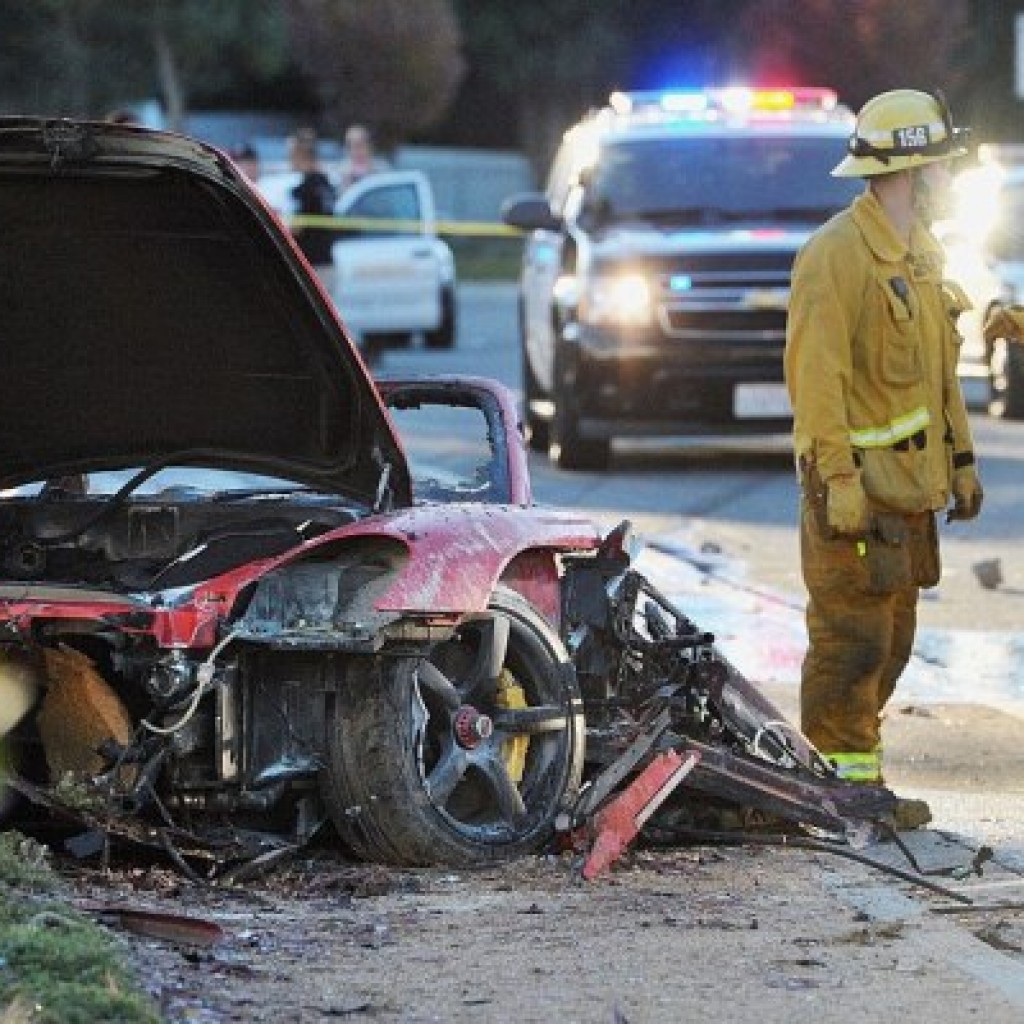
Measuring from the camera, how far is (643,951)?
259 inches

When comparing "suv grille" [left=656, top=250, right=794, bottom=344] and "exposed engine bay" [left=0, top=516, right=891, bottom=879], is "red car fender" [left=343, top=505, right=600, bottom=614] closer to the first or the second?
"exposed engine bay" [left=0, top=516, right=891, bottom=879]

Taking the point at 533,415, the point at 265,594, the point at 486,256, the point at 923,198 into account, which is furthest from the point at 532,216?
the point at 486,256

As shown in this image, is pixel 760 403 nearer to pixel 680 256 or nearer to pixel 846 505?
pixel 680 256

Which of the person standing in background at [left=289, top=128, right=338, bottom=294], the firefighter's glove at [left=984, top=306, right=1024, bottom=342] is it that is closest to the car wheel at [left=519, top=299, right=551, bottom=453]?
the person standing in background at [left=289, top=128, right=338, bottom=294]

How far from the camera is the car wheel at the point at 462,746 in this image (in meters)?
7.28

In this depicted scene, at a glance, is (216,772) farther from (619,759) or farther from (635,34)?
(635,34)

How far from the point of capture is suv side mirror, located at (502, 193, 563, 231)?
65.8ft

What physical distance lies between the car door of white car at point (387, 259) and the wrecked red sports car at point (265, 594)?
21.7 metres

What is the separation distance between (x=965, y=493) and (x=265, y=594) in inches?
107

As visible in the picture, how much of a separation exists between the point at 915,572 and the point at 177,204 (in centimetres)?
259

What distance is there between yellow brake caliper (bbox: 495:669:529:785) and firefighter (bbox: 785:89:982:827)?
145 centimetres

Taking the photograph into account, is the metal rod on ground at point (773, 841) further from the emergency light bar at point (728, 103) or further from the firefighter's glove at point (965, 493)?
the emergency light bar at point (728, 103)

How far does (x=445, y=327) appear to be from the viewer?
33.0 m

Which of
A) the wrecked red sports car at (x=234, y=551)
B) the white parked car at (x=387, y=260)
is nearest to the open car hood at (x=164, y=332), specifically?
the wrecked red sports car at (x=234, y=551)
